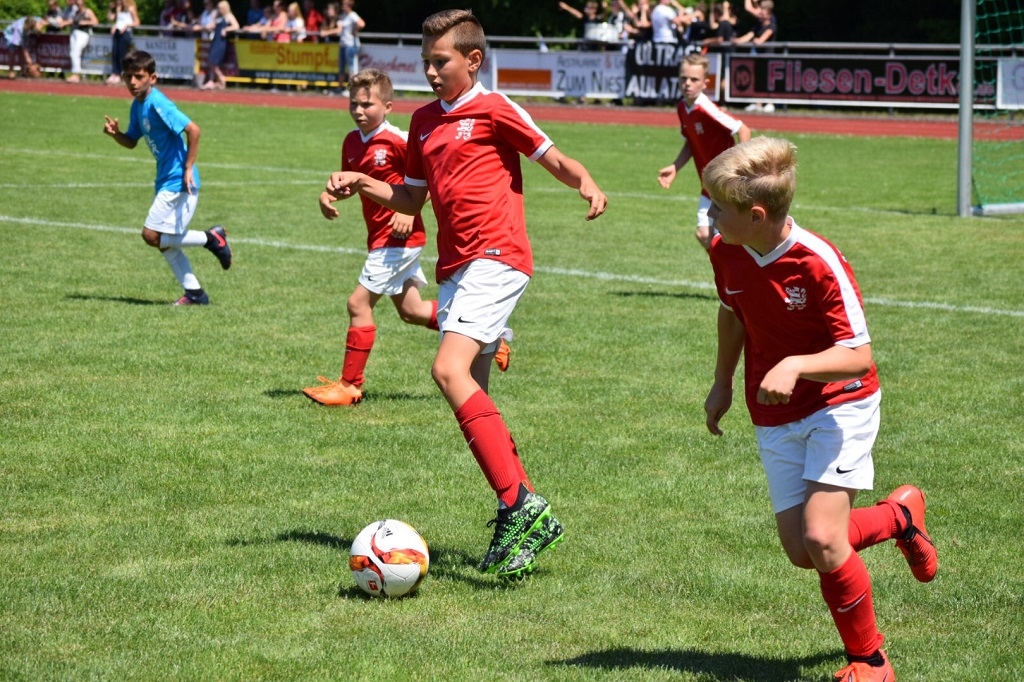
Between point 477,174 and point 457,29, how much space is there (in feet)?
1.85

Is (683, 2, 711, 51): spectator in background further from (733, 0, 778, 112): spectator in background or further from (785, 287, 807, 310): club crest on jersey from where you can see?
(785, 287, 807, 310): club crest on jersey

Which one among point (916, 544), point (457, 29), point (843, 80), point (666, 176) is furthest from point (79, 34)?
point (916, 544)

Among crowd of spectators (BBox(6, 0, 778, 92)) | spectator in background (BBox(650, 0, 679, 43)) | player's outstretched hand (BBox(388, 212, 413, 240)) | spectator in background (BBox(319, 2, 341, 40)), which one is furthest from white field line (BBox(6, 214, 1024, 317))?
spectator in background (BBox(319, 2, 341, 40))

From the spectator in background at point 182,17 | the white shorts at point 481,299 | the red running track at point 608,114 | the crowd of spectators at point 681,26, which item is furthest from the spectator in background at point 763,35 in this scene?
the white shorts at point 481,299

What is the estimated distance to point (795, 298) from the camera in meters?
3.80

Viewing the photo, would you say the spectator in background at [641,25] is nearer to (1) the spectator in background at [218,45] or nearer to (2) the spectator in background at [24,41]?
(1) the spectator in background at [218,45]

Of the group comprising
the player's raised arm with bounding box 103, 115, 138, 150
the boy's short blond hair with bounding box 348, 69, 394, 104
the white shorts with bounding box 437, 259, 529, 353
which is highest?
the boy's short blond hair with bounding box 348, 69, 394, 104

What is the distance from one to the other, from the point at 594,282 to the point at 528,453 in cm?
507

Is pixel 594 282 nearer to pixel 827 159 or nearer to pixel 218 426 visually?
pixel 218 426

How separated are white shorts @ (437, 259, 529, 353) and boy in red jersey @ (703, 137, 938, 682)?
4.20ft

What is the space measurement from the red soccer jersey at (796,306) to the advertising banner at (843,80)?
1001 inches

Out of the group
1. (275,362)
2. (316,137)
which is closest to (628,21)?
(316,137)

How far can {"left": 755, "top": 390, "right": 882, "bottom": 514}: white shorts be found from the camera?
378cm

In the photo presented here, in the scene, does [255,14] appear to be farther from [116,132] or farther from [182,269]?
[182,269]
